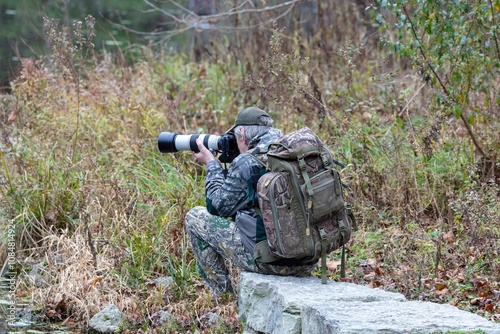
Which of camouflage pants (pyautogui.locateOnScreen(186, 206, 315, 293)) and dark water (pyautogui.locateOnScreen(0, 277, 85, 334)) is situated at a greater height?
camouflage pants (pyautogui.locateOnScreen(186, 206, 315, 293))

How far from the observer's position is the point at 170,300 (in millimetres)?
5598

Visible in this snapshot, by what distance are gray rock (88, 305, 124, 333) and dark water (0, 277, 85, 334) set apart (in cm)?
12

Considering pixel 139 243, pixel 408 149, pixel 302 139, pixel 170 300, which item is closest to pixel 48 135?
pixel 139 243

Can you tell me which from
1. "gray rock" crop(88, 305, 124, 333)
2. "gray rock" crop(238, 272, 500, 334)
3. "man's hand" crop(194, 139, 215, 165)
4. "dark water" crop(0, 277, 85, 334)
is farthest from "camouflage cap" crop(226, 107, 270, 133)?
"dark water" crop(0, 277, 85, 334)

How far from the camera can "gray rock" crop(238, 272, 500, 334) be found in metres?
3.54

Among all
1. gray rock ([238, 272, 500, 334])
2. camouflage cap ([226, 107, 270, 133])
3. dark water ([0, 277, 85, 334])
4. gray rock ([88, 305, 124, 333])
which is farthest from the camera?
dark water ([0, 277, 85, 334])

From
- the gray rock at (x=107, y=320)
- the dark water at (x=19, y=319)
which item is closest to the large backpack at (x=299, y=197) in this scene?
the gray rock at (x=107, y=320)

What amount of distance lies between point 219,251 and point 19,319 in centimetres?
163

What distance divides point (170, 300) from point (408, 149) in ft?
8.37

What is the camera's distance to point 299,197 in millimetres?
4305

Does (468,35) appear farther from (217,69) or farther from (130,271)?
(217,69)

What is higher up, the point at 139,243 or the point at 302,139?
the point at 302,139

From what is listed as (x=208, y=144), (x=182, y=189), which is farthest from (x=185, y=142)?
(x=182, y=189)

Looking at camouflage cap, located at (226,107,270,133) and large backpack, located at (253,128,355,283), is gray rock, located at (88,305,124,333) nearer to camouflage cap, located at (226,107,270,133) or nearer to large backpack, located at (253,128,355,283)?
large backpack, located at (253,128,355,283)
